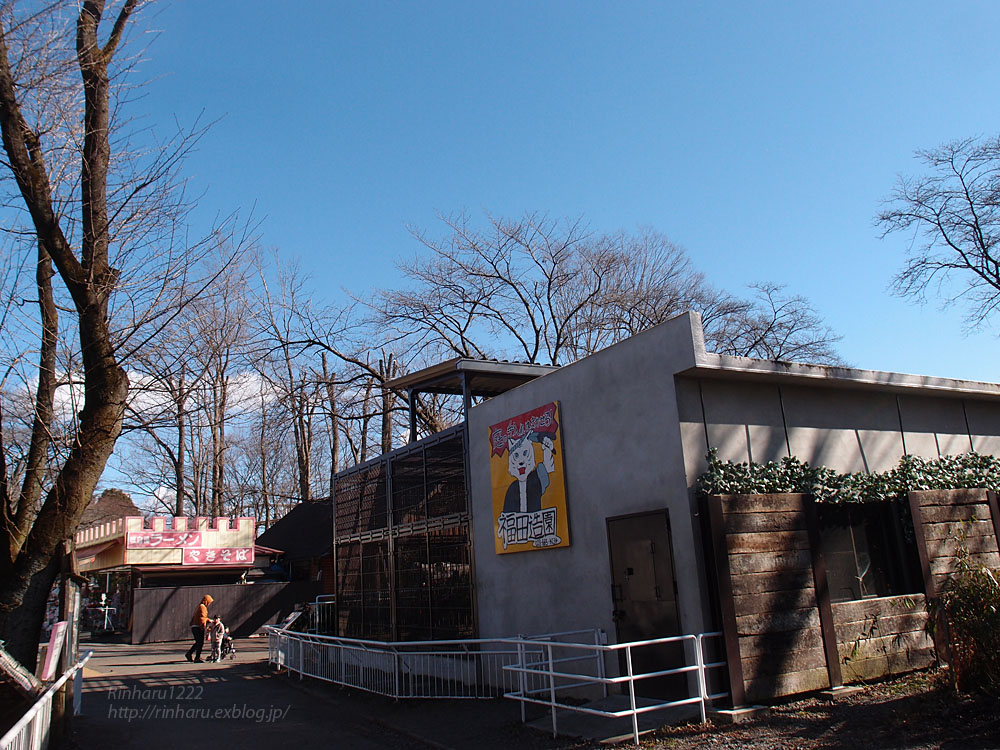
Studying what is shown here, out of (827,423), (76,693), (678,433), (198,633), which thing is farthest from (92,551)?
(827,423)

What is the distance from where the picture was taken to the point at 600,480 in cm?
1045

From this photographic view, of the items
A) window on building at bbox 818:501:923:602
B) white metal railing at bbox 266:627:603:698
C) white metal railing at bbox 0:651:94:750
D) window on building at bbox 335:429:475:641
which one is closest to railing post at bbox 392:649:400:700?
white metal railing at bbox 266:627:603:698

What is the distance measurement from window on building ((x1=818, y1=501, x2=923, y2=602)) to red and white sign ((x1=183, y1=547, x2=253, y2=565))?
73.5 feet

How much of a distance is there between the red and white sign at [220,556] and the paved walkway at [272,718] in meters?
10.2

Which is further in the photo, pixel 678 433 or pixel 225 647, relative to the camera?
pixel 225 647

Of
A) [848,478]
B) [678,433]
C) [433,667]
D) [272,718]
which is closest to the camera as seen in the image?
[678,433]

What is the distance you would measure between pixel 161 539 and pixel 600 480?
68.1 feet

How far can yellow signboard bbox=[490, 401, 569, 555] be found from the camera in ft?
36.9

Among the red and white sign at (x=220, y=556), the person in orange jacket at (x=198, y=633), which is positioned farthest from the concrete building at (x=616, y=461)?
the red and white sign at (x=220, y=556)

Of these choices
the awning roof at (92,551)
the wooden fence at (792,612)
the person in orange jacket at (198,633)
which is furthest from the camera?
the awning roof at (92,551)

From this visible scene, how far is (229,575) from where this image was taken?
28547mm

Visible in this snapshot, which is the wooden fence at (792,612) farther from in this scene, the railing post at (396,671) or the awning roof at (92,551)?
the awning roof at (92,551)

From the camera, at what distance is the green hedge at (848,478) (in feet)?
30.2

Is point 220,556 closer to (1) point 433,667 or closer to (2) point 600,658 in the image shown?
(1) point 433,667
